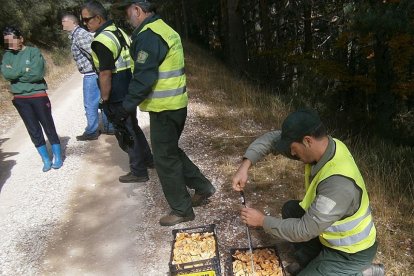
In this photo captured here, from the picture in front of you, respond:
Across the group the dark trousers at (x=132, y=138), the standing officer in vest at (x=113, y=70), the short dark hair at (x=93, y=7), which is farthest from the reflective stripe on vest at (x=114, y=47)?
the dark trousers at (x=132, y=138)

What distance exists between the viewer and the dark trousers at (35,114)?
4.89m

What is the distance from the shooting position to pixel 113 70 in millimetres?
4332

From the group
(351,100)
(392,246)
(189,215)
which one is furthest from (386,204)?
(351,100)

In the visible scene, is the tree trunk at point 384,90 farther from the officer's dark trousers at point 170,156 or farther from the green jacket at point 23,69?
the green jacket at point 23,69

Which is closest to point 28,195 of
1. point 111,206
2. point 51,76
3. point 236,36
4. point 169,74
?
point 111,206

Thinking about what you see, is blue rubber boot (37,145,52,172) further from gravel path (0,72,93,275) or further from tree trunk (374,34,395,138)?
tree trunk (374,34,395,138)

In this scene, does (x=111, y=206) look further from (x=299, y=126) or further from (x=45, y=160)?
(x=299, y=126)

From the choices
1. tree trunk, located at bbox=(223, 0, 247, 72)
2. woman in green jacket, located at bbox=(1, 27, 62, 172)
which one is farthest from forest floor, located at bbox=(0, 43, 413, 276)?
tree trunk, located at bbox=(223, 0, 247, 72)

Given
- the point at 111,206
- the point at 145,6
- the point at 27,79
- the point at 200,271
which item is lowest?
the point at 111,206

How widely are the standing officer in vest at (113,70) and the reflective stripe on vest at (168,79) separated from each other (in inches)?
28.6

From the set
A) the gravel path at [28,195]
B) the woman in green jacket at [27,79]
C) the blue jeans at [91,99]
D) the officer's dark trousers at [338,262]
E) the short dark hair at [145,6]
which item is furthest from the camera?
the blue jeans at [91,99]

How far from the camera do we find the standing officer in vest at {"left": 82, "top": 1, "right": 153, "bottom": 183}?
4.14 meters

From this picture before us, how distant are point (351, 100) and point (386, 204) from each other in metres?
11.7

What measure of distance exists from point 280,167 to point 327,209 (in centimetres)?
252
